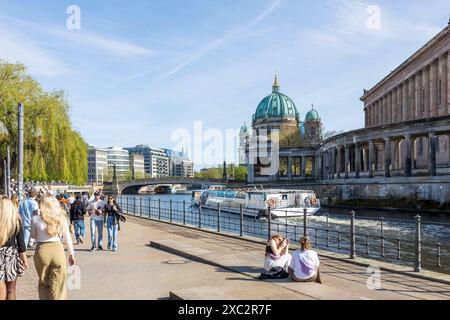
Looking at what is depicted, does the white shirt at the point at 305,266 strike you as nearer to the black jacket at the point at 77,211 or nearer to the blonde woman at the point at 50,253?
the blonde woman at the point at 50,253

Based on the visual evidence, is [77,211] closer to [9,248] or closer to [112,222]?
[112,222]

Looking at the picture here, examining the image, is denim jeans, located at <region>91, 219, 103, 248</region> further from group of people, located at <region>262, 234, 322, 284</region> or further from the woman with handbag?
group of people, located at <region>262, 234, 322, 284</region>

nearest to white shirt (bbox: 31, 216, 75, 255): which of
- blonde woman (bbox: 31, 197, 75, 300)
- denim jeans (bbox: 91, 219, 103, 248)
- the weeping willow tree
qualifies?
blonde woman (bbox: 31, 197, 75, 300)

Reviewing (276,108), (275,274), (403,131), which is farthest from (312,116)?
(275,274)

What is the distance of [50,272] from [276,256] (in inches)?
218

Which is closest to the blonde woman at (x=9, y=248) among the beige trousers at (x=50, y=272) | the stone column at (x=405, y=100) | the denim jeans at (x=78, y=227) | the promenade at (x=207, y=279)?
the beige trousers at (x=50, y=272)

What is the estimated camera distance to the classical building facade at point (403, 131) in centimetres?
6209

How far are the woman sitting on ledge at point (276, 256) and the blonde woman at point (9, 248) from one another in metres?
5.55

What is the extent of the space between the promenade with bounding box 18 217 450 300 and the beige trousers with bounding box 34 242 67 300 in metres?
2.14

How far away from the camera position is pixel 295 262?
10461mm

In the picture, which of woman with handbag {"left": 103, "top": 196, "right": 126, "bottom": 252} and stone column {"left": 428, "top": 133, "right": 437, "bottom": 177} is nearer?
woman with handbag {"left": 103, "top": 196, "right": 126, "bottom": 252}

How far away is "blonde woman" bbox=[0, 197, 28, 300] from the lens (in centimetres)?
688
